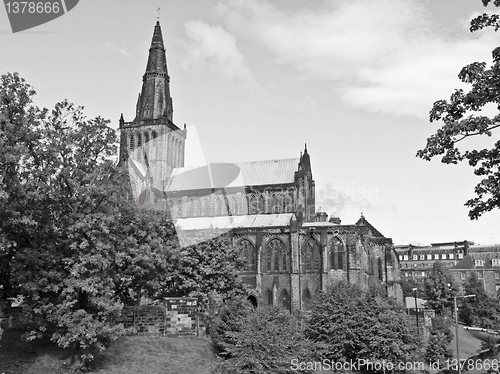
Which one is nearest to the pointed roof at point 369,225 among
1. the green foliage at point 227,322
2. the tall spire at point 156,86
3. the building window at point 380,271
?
the building window at point 380,271

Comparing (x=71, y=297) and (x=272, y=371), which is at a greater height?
(x=71, y=297)

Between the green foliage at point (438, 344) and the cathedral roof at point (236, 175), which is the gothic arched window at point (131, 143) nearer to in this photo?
the cathedral roof at point (236, 175)

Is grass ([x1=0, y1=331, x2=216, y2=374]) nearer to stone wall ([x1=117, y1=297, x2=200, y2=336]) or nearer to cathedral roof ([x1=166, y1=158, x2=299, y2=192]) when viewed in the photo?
stone wall ([x1=117, y1=297, x2=200, y2=336])

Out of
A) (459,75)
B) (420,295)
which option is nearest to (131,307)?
(459,75)

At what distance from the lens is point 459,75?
13562 mm

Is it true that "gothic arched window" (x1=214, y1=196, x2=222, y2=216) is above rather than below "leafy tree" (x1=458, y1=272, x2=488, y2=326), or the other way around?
above


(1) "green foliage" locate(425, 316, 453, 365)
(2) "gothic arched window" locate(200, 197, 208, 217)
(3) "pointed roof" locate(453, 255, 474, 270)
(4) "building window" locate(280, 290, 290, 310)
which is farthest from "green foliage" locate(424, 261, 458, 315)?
(3) "pointed roof" locate(453, 255, 474, 270)

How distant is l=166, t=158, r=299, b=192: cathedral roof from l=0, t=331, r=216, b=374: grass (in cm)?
3807

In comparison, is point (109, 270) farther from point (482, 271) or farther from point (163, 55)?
point (482, 271)

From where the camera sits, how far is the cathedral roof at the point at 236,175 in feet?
227

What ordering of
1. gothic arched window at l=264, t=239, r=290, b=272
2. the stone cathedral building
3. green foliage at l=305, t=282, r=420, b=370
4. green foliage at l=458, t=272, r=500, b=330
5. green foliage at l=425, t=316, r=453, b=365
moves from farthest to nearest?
green foliage at l=458, t=272, r=500, b=330, gothic arched window at l=264, t=239, r=290, b=272, the stone cathedral building, green foliage at l=425, t=316, r=453, b=365, green foliage at l=305, t=282, r=420, b=370

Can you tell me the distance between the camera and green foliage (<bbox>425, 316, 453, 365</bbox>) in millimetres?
42078

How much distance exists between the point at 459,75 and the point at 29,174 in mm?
18663

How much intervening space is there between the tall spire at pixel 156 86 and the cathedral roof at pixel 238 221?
1615 cm
